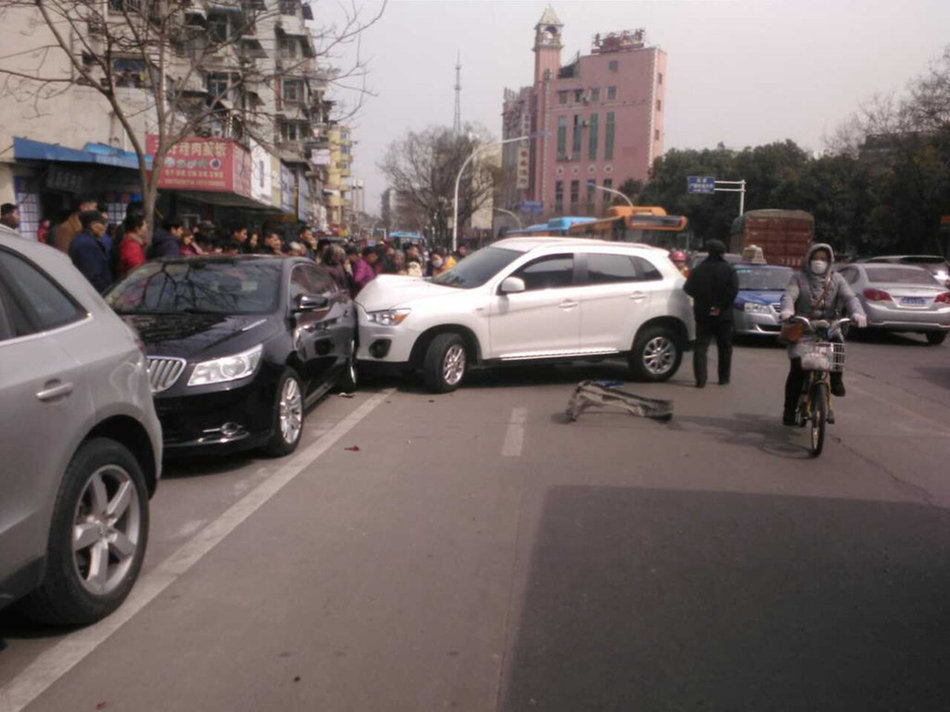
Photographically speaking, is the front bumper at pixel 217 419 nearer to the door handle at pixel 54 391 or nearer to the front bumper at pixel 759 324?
the door handle at pixel 54 391

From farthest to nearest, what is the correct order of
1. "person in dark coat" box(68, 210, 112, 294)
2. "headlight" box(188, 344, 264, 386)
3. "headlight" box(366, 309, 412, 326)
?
"headlight" box(366, 309, 412, 326) → "person in dark coat" box(68, 210, 112, 294) → "headlight" box(188, 344, 264, 386)

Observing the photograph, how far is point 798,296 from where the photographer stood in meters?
8.11

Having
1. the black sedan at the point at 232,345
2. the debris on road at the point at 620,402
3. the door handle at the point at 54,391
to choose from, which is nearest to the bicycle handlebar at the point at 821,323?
the debris on road at the point at 620,402

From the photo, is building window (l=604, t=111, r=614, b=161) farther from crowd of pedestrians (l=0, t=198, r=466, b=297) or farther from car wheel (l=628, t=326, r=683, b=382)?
car wheel (l=628, t=326, r=683, b=382)

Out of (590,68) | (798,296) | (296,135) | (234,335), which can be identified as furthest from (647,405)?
(590,68)

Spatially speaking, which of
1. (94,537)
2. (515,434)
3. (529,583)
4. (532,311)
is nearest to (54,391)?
(94,537)

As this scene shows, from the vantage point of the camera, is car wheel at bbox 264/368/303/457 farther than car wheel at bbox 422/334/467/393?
No

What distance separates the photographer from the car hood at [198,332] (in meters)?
6.56

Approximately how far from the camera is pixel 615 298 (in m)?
11.1

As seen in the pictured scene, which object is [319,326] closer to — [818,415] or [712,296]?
[818,415]

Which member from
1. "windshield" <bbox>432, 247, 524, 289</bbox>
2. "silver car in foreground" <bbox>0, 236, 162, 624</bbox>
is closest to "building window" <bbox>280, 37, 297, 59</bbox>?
"windshield" <bbox>432, 247, 524, 289</bbox>

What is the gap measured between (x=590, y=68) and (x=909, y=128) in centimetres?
6975

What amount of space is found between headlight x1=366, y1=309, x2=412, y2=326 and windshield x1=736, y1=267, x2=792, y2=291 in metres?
8.48

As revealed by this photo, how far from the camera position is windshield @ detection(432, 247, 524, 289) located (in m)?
10.7
